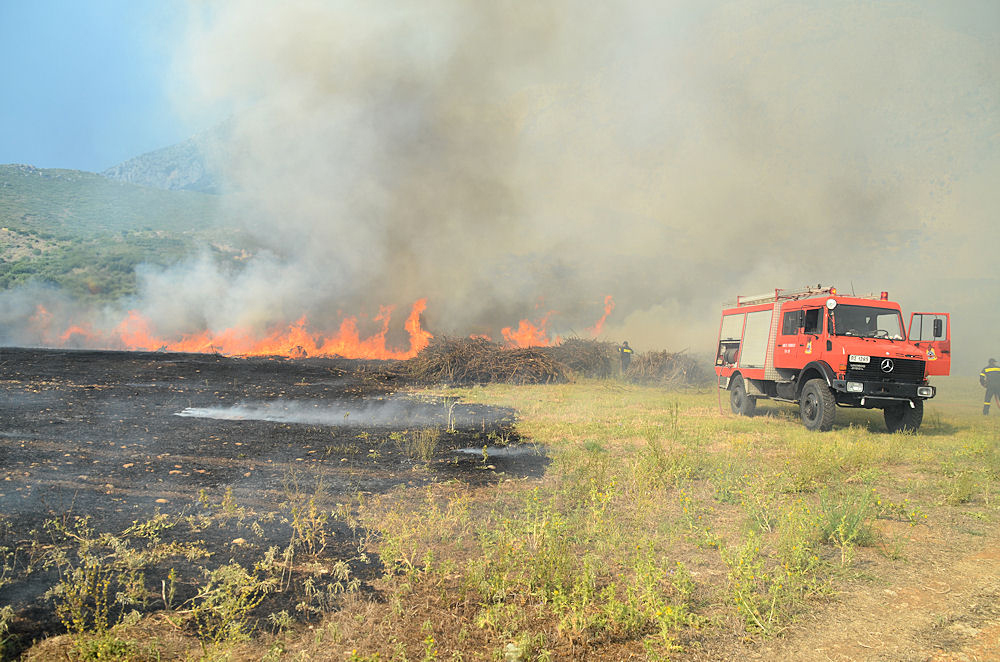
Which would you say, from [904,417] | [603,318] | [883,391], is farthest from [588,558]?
[603,318]

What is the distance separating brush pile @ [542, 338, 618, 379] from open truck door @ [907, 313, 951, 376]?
1031cm

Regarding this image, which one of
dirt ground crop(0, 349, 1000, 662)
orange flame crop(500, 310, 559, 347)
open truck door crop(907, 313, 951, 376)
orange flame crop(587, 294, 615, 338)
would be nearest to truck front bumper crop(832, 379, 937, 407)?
open truck door crop(907, 313, 951, 376)

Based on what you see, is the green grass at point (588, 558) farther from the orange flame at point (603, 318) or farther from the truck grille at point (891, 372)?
the orange flame at point (603, 318)

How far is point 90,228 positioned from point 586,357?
52227 millimetres

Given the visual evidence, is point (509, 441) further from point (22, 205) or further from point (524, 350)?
point (22, 205)

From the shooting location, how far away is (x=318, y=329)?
25.8 metres

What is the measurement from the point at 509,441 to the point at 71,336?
2922 centimetres

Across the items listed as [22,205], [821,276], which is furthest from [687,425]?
[22,205]

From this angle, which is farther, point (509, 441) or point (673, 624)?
point (509, 441)

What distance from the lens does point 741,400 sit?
13289mm

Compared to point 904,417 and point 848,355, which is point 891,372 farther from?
point 904,417

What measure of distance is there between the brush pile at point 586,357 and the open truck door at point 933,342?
10.3 m

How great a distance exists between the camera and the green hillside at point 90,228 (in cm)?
3703

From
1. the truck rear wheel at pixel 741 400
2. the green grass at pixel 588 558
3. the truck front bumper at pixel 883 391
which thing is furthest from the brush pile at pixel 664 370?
the green grass at pixel 588 558
